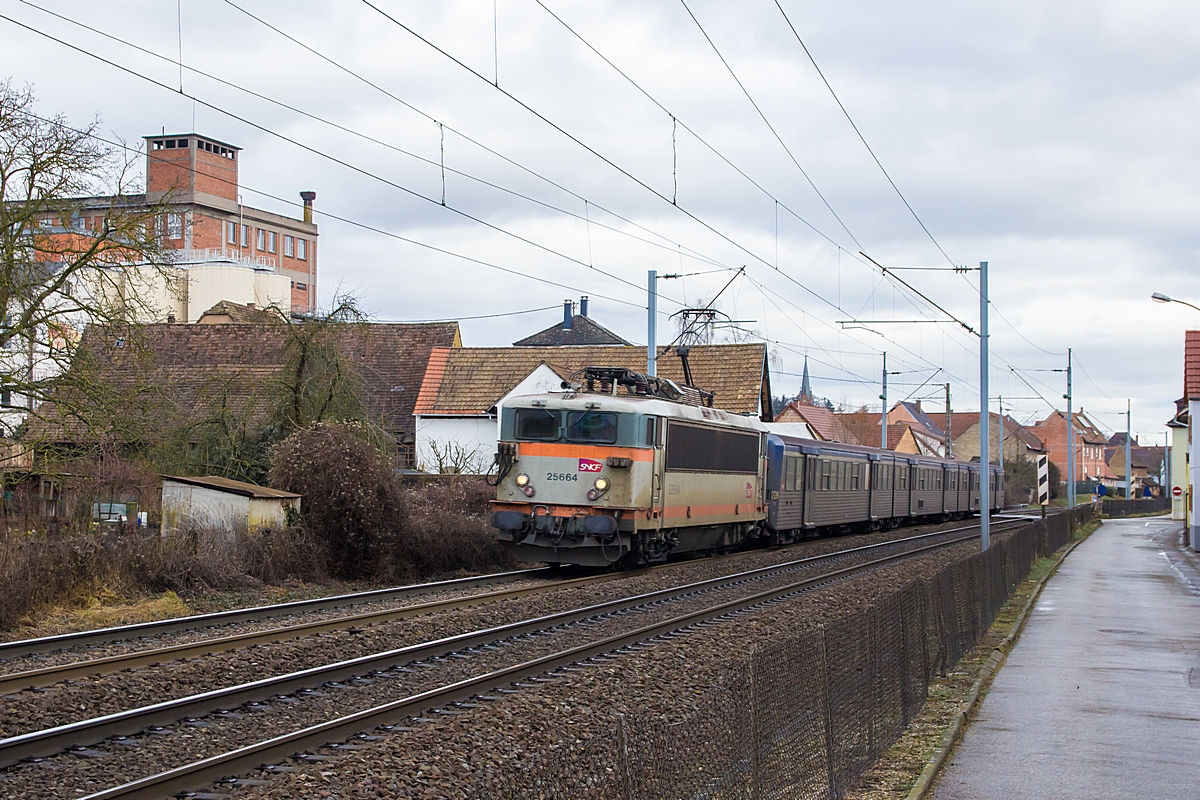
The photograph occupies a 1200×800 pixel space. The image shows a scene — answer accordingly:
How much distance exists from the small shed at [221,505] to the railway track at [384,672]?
22.3 ft

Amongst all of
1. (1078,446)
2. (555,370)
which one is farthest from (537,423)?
(1078,446)

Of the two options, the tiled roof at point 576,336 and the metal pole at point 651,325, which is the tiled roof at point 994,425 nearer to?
the tiled roof at point 576,336

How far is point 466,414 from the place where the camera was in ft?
146

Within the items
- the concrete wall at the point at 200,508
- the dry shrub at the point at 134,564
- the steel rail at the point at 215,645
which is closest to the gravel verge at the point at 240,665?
the steel rail at the point at 215,645

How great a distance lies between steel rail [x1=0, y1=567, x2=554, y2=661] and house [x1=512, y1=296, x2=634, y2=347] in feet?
185

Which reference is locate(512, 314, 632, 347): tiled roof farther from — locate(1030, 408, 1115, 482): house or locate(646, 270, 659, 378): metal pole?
locate(1030, 408, 1115, 482): house

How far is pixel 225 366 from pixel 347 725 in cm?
3599

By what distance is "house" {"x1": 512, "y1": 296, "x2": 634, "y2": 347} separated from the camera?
254 ft

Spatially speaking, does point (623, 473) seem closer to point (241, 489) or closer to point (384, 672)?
point (241, 489)

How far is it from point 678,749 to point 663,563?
1994 cm

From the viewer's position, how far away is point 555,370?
44.9 meters

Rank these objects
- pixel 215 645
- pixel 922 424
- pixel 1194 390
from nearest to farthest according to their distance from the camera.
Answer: pixel 215 645
pixel 1194 390
pixel 922 424

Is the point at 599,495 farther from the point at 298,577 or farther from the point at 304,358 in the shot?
the point at 304,358

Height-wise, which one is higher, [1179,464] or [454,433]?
[454,433]
